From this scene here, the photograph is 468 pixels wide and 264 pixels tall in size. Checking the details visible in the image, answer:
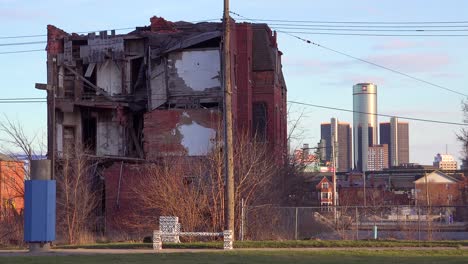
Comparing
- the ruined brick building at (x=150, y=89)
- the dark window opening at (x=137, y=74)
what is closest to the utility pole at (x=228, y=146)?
the ruined brick building at (x=150, y=89)

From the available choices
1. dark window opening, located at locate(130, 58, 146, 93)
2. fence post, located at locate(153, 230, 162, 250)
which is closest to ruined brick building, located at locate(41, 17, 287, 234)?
dark window opening, located at locate(130, 58, 146, 93)

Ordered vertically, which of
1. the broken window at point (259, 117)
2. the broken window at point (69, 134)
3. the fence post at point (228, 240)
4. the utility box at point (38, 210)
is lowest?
the fence post at point (228, 240)

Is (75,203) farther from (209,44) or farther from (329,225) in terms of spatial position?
(209,44)

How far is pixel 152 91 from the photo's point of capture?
58.4 metres

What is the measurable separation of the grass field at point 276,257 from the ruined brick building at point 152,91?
2804 cm

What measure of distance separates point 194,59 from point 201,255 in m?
32.0

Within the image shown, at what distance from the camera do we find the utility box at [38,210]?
2948 centimetres

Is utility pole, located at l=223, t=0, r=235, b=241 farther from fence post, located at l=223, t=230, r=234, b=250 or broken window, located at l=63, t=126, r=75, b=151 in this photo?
broken window, located at l=63, t=126, r=75, b=151

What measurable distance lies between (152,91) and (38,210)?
29.6 metres

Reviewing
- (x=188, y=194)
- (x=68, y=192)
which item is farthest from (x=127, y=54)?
(x=188, y=194)

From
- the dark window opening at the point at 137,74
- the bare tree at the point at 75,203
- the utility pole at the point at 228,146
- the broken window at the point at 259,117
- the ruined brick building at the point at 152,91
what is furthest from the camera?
the broken window at the point at 259,117

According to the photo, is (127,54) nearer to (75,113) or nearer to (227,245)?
(75,113)

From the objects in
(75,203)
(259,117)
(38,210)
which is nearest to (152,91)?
(259,117)

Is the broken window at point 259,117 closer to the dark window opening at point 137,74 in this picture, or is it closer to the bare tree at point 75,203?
the dark window opening at point 137,74
